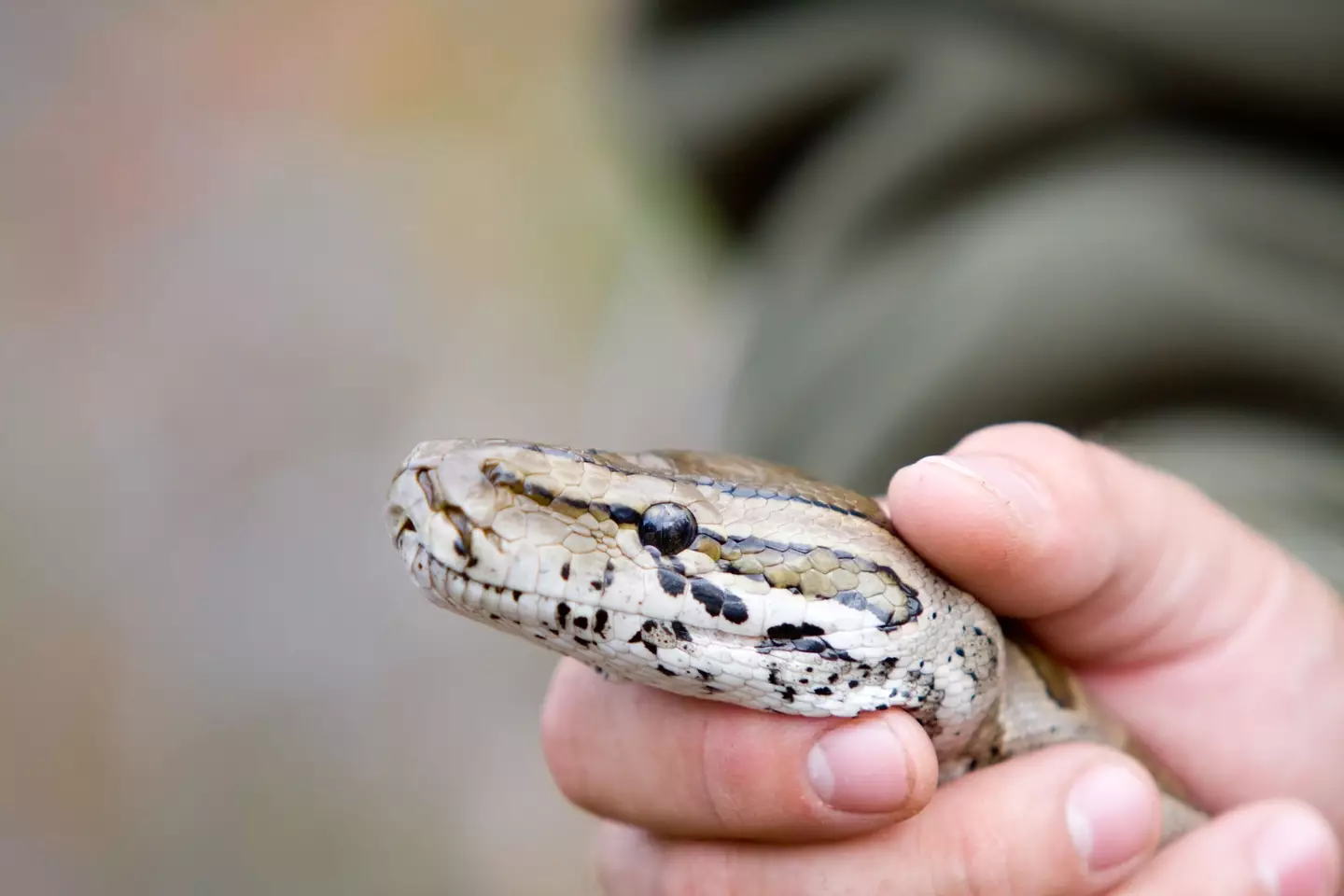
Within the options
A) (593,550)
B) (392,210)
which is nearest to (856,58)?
(593,550)

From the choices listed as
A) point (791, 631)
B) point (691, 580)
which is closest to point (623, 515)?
point (691, 580)

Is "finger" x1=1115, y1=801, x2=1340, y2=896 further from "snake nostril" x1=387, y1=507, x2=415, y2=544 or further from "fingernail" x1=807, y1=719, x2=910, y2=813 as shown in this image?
"snake nostril" x1=387, y1=507, x2=415, y2=544

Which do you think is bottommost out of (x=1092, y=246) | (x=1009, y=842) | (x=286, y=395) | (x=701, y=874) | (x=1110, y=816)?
(x=286, y=395)

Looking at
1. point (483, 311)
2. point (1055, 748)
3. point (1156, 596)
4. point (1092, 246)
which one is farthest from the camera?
point (483, 311)

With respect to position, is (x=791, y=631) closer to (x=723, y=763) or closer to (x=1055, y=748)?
(x=723, y=763)

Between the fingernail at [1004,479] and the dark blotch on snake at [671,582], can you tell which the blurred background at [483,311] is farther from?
the dark blotch on snake at [671,582]

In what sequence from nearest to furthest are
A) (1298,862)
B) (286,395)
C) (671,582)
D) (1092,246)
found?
1. (671,582)
2. (1298,862)
3. (1092,246)
4. (286,395)
